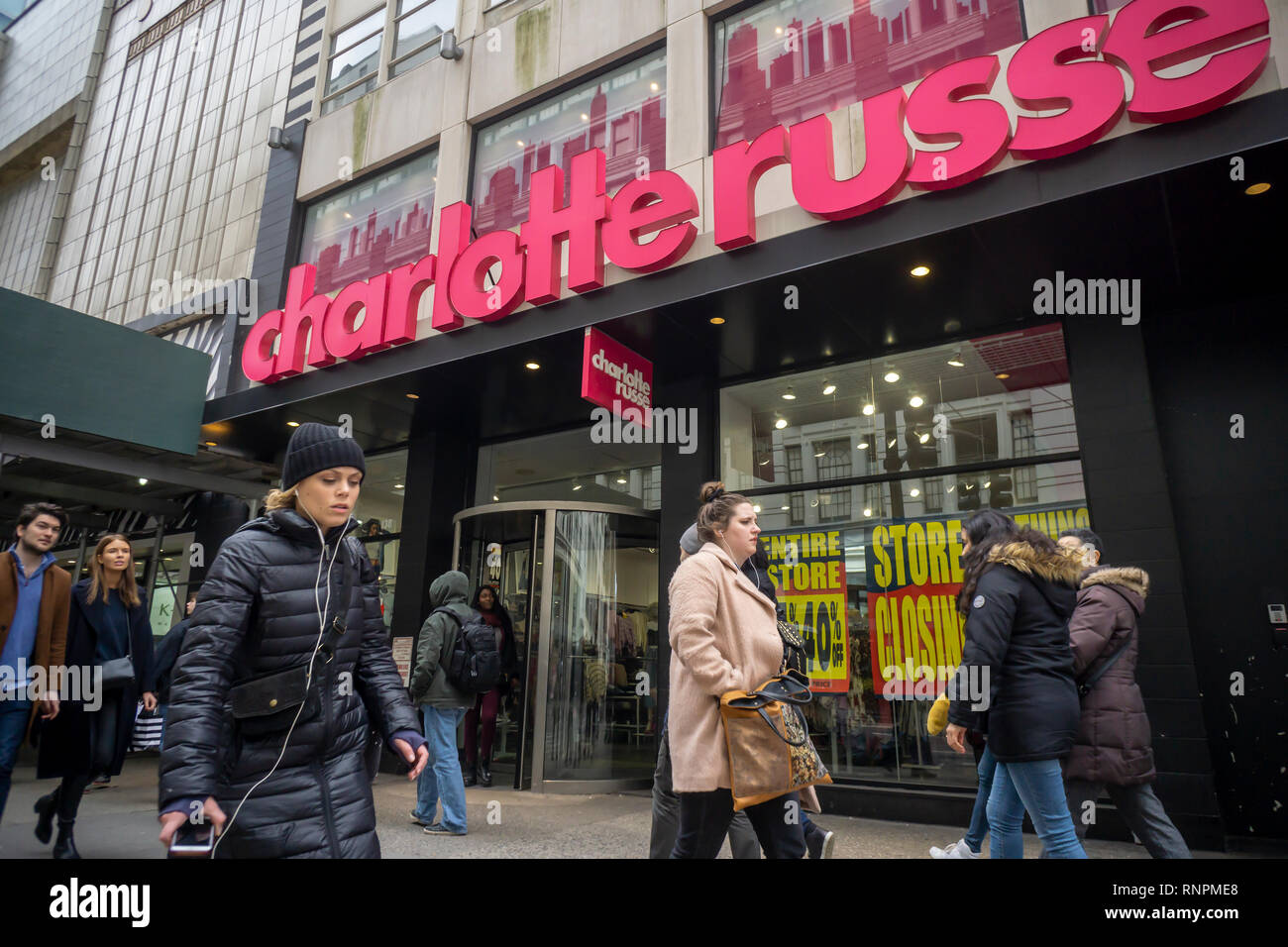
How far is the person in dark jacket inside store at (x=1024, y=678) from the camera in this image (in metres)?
3.27

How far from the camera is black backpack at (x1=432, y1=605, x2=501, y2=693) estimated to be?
19.7 ft

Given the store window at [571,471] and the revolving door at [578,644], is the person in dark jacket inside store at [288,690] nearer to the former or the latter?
the revolving door at [578,644]

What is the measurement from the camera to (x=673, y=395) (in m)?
8.54

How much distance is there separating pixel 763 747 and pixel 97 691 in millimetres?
4148

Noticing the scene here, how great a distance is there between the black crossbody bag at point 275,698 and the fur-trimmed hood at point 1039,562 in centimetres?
292

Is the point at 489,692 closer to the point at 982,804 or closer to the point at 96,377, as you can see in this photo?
the point at 982,804

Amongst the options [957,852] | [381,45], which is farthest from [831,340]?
[381,45]

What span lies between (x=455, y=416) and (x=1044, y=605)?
778 centimetres

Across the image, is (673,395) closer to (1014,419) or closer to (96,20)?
(1014,419)

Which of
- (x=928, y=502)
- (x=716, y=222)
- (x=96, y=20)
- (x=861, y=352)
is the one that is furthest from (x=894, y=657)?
(x=96, y=20)

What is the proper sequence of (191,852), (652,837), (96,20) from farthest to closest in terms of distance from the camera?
(96,20) → (652,837) → (191,852)

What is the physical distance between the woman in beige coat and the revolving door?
16.1 ft

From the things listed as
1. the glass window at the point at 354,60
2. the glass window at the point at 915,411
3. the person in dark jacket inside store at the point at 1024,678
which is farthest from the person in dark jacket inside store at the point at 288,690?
the glass window at the point at 354,60

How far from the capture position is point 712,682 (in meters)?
2.92
